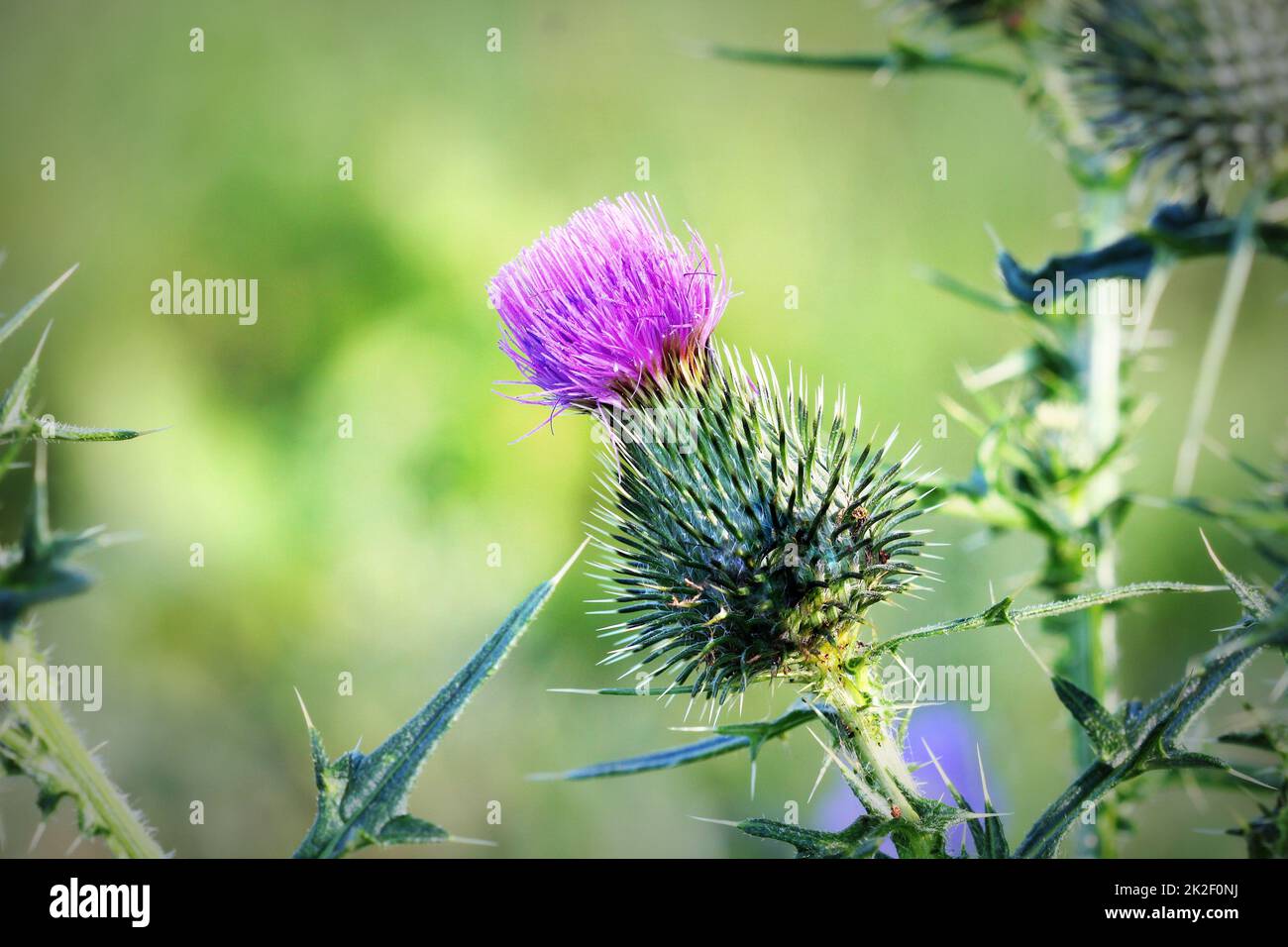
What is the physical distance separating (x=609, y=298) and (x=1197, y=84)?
1.30m

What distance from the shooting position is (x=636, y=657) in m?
4.76

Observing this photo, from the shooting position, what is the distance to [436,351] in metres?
5.19

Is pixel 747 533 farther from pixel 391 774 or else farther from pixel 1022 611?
pixel 391 774

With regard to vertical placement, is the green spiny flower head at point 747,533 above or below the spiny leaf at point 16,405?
below

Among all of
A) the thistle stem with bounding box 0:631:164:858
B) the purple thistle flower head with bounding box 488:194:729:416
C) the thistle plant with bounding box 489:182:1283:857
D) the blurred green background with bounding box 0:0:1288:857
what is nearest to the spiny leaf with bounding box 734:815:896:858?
the thistle plant with bounding box 489:182:1283:857

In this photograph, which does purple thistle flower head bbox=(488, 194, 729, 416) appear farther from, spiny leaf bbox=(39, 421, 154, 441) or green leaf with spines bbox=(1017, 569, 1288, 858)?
green leaf with spines bbox=(1017, 569, 1288, 858)

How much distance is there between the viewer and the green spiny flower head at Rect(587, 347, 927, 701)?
2225mm

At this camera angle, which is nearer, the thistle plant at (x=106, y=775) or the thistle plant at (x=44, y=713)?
the thistle plant at (x=44, y=713)

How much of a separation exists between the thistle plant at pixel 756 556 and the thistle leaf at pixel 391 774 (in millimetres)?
240

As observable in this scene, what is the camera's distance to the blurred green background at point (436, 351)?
473cm

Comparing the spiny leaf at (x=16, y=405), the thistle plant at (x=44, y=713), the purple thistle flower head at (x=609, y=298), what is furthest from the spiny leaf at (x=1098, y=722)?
the spiny leaf at (x=16, y=405)

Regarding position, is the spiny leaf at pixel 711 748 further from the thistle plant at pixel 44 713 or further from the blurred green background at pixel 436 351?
the blurred green background at pixel 436 351

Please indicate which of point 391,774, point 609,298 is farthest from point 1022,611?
point 391,774

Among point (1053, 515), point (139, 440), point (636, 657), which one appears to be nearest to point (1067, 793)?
point (1053, 515)
